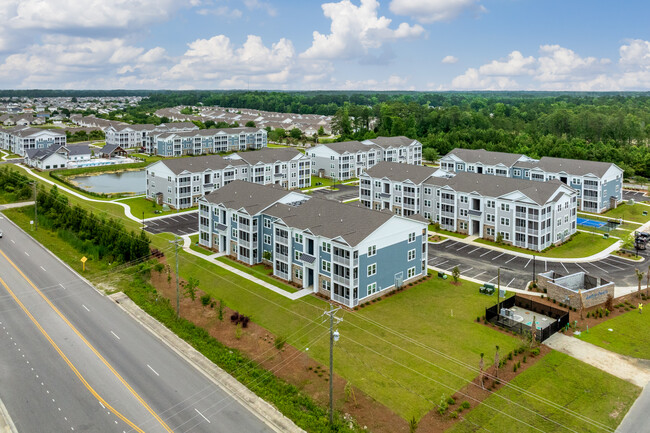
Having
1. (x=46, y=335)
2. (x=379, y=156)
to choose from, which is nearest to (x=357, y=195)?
(x=379, y=156)

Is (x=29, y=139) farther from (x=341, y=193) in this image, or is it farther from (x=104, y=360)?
(x=104, y=360)

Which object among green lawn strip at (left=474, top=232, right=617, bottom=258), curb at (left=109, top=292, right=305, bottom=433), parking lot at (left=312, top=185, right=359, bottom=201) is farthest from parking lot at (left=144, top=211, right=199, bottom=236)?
green lawn strip at (left=474, top=232, right=617, bottom=258)

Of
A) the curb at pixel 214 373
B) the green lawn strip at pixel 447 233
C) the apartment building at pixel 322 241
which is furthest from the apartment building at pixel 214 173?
the curb at pixel 214 373

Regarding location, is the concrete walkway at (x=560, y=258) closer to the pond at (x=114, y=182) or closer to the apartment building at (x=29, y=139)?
the pond at (x=114, y=182)

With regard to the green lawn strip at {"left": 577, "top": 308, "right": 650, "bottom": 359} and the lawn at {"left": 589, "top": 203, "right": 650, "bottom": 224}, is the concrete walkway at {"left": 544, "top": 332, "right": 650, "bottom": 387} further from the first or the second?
the lawn at {"left": 589, "top": 203, "right": 650, "bottom": 224}

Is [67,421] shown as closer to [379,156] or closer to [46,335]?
[46,335]

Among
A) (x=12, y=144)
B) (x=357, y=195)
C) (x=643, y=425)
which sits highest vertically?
(x=12, y=144)
